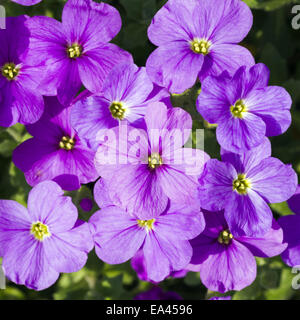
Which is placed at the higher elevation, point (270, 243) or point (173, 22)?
point (173, 22)

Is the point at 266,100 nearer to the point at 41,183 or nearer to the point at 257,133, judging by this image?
the point at 257,133

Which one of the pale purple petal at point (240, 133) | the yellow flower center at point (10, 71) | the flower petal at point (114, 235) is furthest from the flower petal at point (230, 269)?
the yellow flower center at point (10, 71)

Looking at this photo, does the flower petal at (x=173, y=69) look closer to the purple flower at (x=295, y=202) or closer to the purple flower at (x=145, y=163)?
the purple flower at (x=145, y=163)

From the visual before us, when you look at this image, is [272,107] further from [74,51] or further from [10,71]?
[10,71]

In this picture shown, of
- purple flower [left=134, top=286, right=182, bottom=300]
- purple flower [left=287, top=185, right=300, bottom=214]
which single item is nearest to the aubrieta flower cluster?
purple flower [left=287, top=185, right=300, bottom=214]
